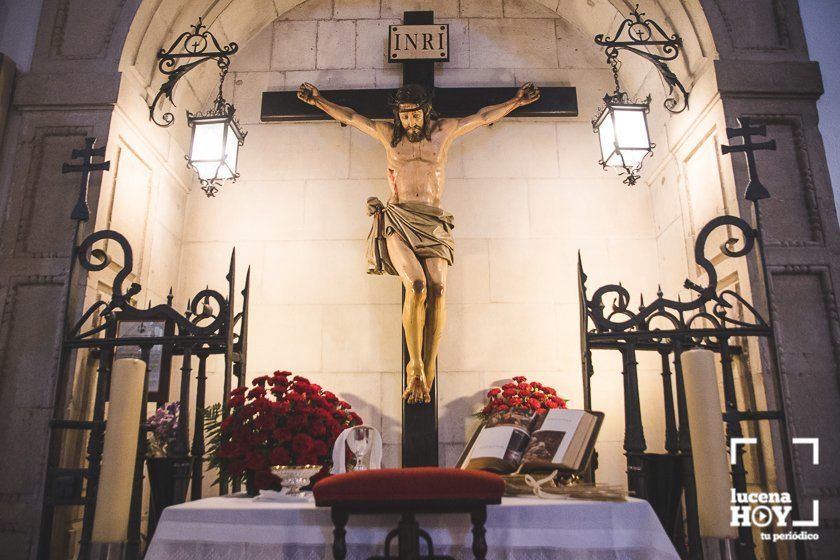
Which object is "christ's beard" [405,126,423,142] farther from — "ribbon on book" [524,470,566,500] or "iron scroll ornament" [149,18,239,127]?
"ribbon on book" [524,470,566,500]

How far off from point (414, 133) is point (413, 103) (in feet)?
0.78

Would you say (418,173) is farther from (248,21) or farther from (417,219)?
(248,21)

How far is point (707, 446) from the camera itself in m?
2.29

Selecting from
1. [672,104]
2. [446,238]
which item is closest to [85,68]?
[446,238]

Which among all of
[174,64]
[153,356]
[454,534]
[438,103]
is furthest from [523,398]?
[174,64]

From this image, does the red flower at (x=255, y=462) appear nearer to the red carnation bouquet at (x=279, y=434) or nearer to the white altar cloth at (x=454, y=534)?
the red carnation bouquet at (x=279, y=434)

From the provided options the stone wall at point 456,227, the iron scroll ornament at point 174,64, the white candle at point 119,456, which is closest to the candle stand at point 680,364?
the stone wall at point 456,227

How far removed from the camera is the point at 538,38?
5.54 metres

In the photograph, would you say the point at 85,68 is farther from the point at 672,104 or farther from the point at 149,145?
the point at 672,104

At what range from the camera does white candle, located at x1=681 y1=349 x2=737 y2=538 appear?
217 centimetres

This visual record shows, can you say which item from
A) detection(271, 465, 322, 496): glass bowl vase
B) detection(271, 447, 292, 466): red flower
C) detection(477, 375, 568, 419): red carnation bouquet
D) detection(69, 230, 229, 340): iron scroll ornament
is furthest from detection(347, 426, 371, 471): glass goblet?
detection(477, 375, 568, 419): red carnation bouquet

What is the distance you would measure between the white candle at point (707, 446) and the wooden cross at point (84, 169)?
10.4 feet

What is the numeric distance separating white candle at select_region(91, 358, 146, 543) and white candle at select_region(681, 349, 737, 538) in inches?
82.3

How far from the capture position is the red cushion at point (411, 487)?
1.87 m
